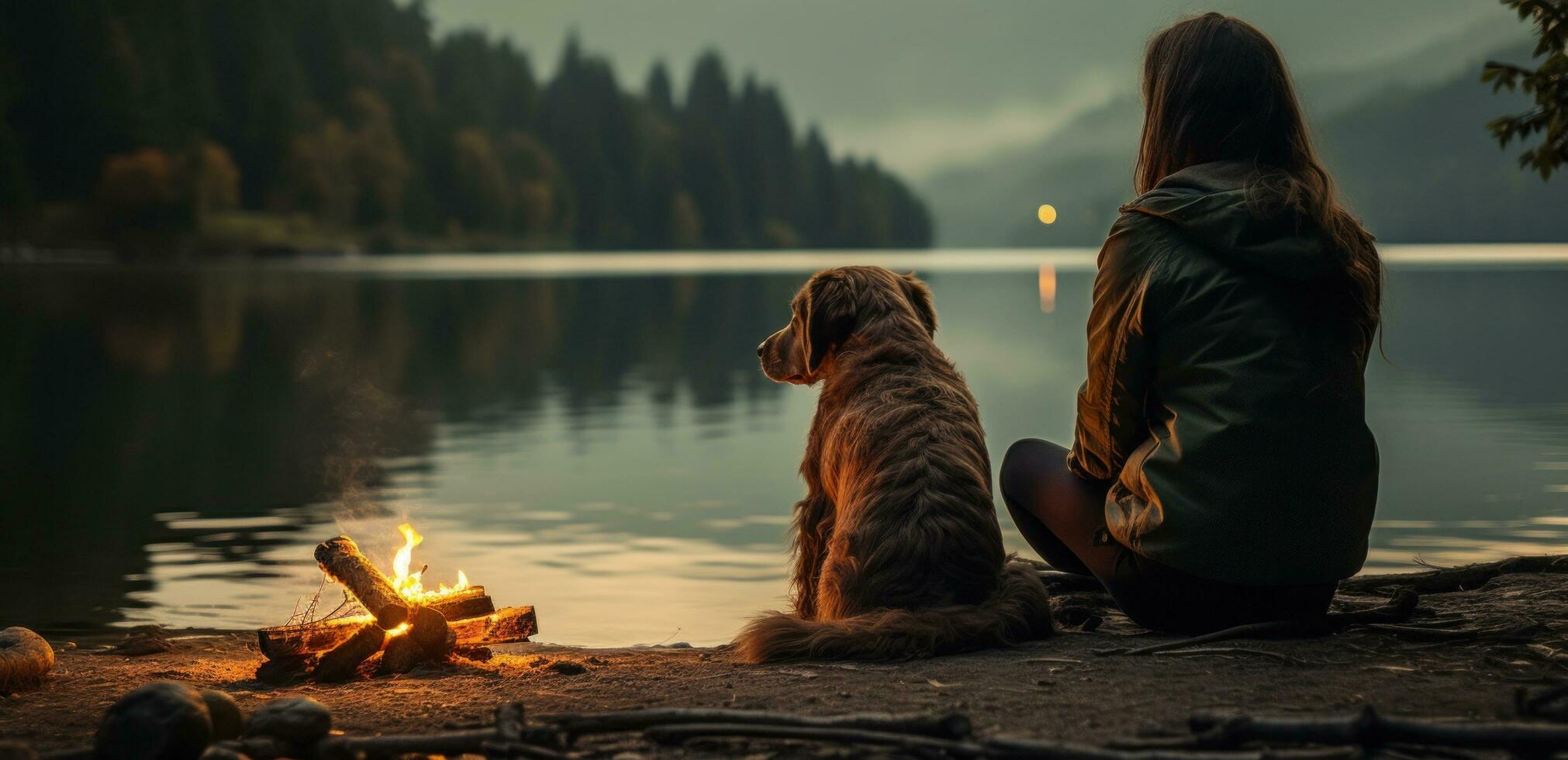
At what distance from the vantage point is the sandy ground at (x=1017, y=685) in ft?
11.5

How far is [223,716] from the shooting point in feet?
11.7

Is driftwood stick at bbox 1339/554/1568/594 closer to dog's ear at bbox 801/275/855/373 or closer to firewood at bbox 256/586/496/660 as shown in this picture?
dog's ear at bbox 801/275/855/373

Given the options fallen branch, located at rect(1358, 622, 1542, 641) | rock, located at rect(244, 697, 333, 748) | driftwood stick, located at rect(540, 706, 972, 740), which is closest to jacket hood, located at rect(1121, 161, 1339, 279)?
fallen branch, located at rect(1358, 622, 1542, 641)

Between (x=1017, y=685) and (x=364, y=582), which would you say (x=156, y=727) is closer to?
(x=364, y=582)

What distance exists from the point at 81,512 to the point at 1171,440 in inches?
350

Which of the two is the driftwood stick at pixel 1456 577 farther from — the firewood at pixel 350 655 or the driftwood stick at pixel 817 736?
the firewood at pixel 350 655

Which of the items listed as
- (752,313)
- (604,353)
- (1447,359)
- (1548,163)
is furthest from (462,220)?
(1548,163)

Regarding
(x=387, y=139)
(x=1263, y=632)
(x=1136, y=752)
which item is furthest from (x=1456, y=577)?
(x=387, y=139)

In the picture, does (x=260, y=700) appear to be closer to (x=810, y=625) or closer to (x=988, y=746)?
(x=810, y=625)

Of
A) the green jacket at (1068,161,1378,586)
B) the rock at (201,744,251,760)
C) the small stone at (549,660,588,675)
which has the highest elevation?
the green jacket at (1068,161,1378,586)

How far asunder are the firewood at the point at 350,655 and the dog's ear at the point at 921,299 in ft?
8.39

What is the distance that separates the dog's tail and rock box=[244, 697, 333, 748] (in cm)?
156

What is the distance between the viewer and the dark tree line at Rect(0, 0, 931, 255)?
299 ft

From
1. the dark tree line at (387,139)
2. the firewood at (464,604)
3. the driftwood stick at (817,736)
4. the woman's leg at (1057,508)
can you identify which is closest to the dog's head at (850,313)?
the woman's leg at (1057,508)
